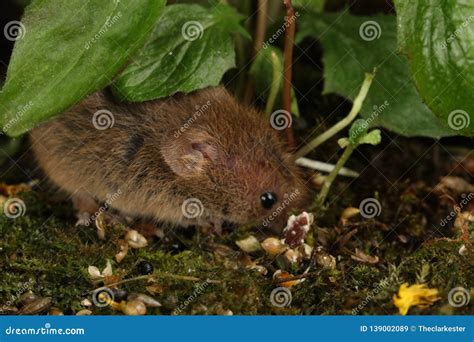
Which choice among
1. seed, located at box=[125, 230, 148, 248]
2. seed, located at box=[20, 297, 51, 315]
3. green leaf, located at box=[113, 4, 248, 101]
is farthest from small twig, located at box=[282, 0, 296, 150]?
seed, located at box=[20, 297, 51, 315]

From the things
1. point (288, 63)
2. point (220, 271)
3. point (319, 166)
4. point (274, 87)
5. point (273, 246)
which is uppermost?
point (288, 63)

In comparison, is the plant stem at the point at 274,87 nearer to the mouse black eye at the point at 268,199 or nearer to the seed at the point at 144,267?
the mouse black eye at the point at 268,199

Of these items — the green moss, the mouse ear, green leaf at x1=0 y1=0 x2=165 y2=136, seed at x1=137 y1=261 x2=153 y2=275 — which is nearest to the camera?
green leaf at x1=0 y1=0 x2=165 y2=136

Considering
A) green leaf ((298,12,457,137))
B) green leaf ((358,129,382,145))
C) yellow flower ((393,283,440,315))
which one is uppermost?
green leaf ((298,12,457,137))

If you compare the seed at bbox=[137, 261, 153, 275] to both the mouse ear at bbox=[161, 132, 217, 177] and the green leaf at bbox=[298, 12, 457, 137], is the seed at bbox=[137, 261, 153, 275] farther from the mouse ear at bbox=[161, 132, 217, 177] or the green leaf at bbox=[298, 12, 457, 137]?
the green leaf at bbox=[298, 12, 457, 137]

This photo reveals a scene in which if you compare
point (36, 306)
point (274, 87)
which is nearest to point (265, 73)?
point (274, 87)

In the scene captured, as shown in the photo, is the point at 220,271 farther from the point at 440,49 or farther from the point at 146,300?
the point at 440,49

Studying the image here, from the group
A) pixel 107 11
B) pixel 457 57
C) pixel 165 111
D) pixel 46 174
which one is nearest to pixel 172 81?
pixel 165 111
